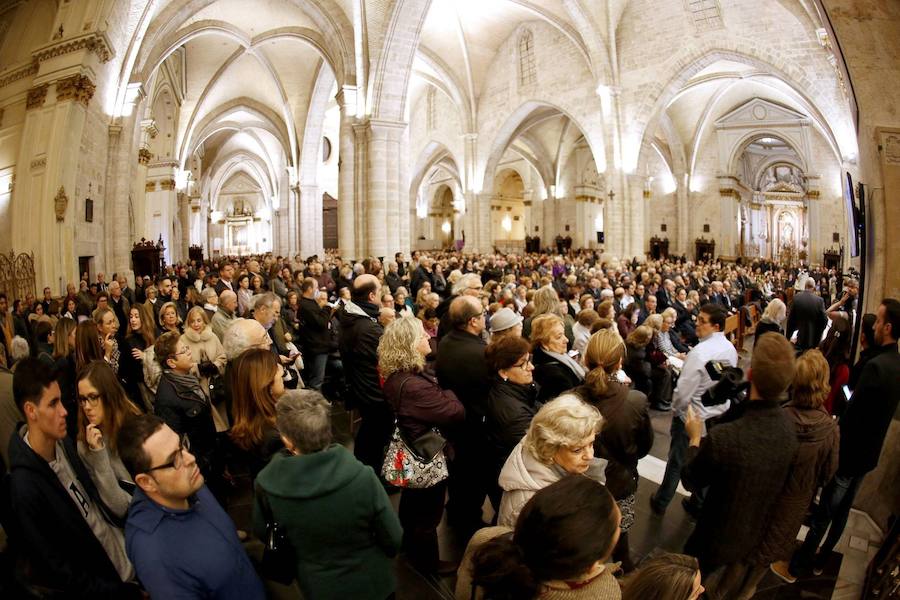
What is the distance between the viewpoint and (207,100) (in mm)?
23375

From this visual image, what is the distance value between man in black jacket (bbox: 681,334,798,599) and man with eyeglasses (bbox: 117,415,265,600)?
2.00 metres

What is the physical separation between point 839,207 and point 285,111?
90.9ft

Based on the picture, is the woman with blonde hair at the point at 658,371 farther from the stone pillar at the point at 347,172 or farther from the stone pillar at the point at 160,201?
the stone pillar at the point at 160,201

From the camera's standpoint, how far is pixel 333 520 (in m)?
1.78

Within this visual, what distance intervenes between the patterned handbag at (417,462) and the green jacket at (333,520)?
735 millimetres

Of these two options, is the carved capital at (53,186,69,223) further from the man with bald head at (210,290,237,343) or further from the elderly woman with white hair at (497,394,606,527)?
the elderly woman with white hair at (497,394,606,527)

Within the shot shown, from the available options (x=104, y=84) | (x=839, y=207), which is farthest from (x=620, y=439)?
(x=839, y=207)

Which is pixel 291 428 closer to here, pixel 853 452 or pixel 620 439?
pixel 620 439

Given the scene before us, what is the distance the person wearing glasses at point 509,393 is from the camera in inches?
105

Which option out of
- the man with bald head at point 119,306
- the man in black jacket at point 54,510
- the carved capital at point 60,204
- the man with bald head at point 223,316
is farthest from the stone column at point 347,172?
the man in black jacket at point 54,510

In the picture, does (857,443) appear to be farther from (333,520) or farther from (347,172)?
(347,172)

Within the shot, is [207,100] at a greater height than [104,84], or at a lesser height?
greater

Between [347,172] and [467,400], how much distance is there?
12.7 meters

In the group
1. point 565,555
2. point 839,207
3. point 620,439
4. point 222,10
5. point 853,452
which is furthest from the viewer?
point 839,207
